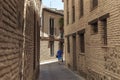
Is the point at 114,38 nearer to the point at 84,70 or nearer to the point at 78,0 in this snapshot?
the point at 84,70

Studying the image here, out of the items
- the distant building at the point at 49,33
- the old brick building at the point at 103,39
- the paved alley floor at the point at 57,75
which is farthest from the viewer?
the distant building at the point at 49,33

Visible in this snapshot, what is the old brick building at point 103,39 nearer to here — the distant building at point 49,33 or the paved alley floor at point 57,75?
the paved alley floor at point 57,75

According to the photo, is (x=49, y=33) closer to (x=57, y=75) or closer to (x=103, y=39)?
(x=57, y=75)

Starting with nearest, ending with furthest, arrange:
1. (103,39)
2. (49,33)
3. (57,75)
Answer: (103,39) < (57,75) < (49,33)

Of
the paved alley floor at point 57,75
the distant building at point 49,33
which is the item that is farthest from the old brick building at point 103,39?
the distant building at point 49,33

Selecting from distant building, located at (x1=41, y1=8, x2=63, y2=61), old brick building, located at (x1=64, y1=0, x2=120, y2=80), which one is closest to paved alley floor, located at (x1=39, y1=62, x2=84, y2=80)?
old brick building, located at (x1=64, y1=0, x2=120, y2=80)

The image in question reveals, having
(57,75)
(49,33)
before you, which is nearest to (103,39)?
(57,75)

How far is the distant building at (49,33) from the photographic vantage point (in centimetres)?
3734

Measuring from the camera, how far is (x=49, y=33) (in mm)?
40094

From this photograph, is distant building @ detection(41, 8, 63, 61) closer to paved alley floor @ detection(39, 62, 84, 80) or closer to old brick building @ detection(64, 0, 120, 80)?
paved alley floor @ detection(39, 62, 84, 80)

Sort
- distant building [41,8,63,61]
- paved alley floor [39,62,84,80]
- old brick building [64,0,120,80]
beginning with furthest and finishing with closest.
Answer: distant building [41,8,63,61], paved alley floor [39,62,84,80], old brick building [64,0,120,80]

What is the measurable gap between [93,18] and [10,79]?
401 inches

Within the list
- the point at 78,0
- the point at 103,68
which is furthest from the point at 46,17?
the point at 103,68

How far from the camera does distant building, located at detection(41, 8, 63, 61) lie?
3734 centimetres
